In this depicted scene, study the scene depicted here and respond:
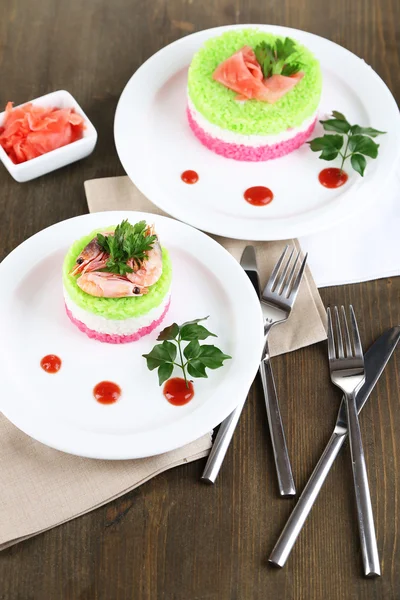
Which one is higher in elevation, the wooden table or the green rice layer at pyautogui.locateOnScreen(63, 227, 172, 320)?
the green rice layer at pyautogui.locateOnScreen(63, 227, 172, 320)

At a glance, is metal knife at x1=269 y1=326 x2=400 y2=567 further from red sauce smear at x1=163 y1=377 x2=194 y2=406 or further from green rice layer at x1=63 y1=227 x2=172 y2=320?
green rice layer at x1=63 y1=227 x2=172 y2=320

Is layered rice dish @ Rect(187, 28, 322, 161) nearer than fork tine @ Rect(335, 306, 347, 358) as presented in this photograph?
No

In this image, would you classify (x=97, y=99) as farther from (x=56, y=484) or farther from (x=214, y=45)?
(x=56, y=484)

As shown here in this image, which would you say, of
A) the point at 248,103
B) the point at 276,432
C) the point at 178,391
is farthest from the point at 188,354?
the point at 248,103

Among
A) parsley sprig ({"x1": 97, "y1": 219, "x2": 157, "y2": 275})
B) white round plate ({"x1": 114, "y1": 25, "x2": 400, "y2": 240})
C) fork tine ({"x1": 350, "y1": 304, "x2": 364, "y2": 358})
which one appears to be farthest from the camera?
white round plate ({"x1": 114, "y1": 25, "x2": 400, "y2": 240})

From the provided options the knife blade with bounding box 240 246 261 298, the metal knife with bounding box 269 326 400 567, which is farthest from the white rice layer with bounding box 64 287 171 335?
the metal knife with bounding box 269 326 400 567

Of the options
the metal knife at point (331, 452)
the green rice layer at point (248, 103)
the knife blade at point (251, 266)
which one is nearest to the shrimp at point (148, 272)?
the knife blade at point (251, 266)

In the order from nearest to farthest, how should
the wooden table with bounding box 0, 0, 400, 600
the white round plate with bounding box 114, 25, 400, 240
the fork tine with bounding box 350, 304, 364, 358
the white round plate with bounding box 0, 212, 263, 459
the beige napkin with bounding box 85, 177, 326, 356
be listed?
the wooden table with bounding box 0, 0, 400, 600 → the white round plate with bounding box 0, 212, 263, 459 → the fork tine with bounding box 350, 304, 364, 358 → the beige napkin with bounding box 85, 177, 326, 356 → the white round plate with bounding box 114, 25, 400, 240
